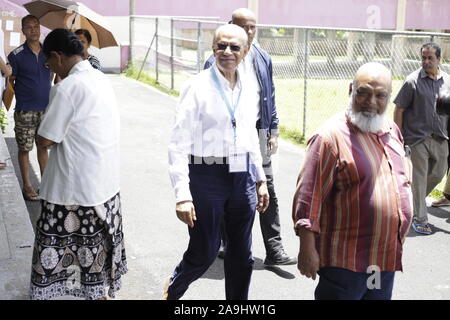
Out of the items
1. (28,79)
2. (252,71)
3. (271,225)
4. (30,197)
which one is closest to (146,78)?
(28,79)

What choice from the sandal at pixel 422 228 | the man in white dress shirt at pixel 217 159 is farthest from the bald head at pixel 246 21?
the sandal at pixel 422 228

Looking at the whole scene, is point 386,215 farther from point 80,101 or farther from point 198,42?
point 198,42

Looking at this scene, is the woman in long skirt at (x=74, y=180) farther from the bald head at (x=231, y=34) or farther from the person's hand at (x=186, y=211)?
the bald head at (x=231, y=34)

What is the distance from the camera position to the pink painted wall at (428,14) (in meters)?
31.2

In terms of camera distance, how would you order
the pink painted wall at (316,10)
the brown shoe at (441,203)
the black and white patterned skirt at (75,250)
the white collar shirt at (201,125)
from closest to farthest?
1. the white collar shirt at (201,125)
2. the black and white patterned skirt at (75,250)
3. the brown shoe at (441,203)
4. the pink painted wall at (316,10)

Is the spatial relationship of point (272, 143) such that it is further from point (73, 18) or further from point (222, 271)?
point (73, 18)

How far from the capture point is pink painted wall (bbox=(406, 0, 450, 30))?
1229 inches

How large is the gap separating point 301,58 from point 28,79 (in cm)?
536

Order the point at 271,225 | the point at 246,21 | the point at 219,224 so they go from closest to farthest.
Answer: the point at 219,224, the point at 246,21, the point at 271,225

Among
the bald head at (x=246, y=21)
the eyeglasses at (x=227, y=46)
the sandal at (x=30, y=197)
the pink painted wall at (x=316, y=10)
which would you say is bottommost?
the sandal at (x=30, y=197)

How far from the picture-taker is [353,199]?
3.12m

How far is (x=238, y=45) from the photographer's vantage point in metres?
3.96

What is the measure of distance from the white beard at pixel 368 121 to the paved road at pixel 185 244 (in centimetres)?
203
